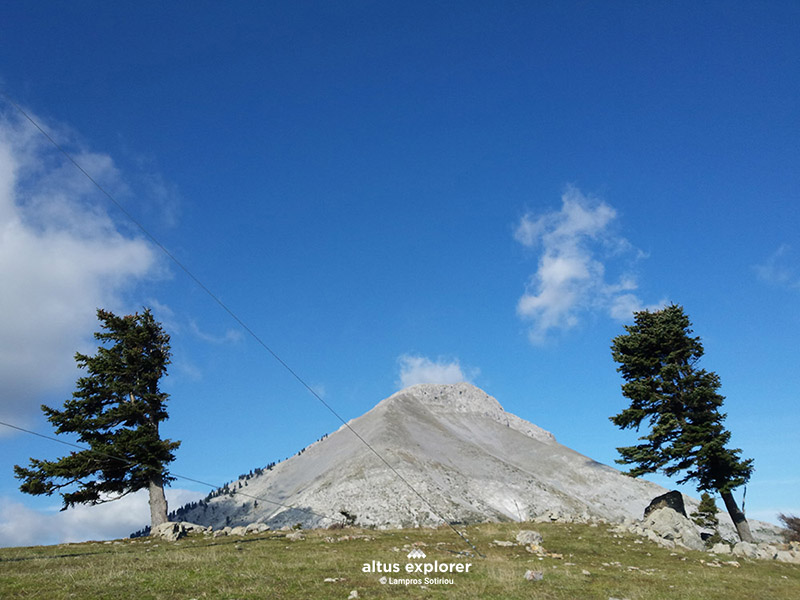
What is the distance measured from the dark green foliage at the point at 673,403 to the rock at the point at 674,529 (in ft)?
18.8

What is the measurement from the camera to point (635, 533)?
29.8 meters

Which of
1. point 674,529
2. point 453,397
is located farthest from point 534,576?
point 453,397

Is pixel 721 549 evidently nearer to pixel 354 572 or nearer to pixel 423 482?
pixel 354 572

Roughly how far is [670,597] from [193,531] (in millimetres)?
27685

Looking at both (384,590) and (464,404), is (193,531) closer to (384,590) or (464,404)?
(384,590)

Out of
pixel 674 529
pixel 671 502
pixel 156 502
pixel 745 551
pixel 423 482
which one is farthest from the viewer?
pixel 423 482

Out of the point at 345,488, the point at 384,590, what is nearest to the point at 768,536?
the point at 345,488

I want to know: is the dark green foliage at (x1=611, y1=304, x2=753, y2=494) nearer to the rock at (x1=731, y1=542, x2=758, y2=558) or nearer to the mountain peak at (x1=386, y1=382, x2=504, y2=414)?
the rock at (x1=731, y1=542, x2=758, y2=558)

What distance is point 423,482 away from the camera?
253 ft

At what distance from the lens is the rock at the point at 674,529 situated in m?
27.5

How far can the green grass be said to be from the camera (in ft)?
39.9

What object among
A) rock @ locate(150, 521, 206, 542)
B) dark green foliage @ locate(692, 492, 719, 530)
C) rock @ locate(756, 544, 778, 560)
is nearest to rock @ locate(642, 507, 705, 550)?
rock @ locate(756, 544, 778, 560)

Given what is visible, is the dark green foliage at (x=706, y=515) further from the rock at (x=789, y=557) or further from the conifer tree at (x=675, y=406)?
the rock at (x=789, y=557)

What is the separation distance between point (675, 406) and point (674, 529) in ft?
35.6
